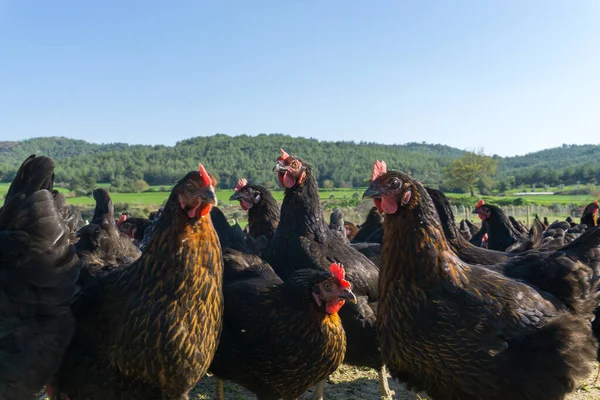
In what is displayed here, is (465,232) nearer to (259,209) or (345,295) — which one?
(259,209)

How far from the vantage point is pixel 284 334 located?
3.27 meters

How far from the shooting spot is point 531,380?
2723 millimetres

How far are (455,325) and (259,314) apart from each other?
1.52 meters

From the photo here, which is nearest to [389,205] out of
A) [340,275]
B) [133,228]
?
[340,275]

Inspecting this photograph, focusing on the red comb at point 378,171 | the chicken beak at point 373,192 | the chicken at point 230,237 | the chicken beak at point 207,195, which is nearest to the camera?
the chicken beak at point 207,195

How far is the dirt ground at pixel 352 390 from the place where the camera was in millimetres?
4562

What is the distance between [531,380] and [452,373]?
1.68ft

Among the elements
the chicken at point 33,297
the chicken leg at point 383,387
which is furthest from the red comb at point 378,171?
the chicken leg at point 383,387

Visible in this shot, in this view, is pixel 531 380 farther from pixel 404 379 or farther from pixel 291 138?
pixel 291 138

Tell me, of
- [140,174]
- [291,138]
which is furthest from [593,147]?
[140,174]

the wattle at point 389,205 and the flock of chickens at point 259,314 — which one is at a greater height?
the wattle at point 389,205

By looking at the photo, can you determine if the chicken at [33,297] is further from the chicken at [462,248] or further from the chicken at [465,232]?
the chicken at [465,232]

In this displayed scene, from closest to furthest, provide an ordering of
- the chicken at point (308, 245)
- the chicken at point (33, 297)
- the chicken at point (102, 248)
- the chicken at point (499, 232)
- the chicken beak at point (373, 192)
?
the chicken at point (33, 297), the chicken beak at point (373, 192), the chicken at point (102, 248), the chicken at point (308, 245), the chicken at point (499, 232)

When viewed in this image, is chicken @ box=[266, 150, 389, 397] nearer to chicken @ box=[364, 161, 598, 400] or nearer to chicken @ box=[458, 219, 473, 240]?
chicken @ box=[364, 161, 598, 400]
